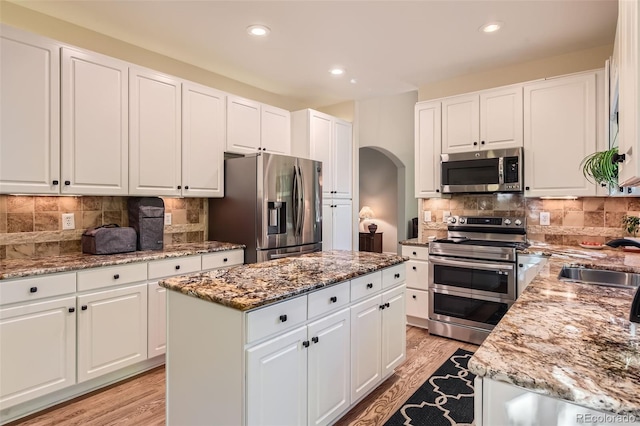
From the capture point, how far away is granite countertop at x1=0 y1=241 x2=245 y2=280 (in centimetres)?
209

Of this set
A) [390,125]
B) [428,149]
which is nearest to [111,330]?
[428,149]

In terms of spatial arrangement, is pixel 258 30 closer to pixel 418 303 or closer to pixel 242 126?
pixel 242 126

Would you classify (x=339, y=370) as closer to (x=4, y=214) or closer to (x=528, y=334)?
(x=528, y=334)

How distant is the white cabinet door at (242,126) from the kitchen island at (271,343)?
1.85 m

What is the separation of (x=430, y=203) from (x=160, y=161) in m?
2.93

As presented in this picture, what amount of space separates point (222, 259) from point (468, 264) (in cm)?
231

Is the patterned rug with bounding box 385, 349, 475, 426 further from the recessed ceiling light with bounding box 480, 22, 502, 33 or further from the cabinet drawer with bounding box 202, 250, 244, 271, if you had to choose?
Result: the recessed ceiling light with bounding box 480, 22, 502, 33

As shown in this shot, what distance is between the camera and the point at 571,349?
959 millimetres

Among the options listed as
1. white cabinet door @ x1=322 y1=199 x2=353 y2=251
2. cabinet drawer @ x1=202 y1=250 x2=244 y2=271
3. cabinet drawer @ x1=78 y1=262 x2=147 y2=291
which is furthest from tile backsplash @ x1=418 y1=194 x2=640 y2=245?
cabinet drawer @ x1=78 y1=262 x2=147 y2=291

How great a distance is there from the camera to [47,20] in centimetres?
269

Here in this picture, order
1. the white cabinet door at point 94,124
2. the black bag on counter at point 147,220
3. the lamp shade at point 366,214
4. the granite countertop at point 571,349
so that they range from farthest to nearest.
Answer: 1. the lamp shade at point 366,214
2. the black bag on counter at point 147,220
3. the white cabinet door at point 94,124
4. the granite countertop at point 571,349

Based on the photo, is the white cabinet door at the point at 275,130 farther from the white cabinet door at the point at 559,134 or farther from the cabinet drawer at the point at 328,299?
the white cabinet door at the point at 559,134

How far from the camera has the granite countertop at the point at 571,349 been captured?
2.49 ft

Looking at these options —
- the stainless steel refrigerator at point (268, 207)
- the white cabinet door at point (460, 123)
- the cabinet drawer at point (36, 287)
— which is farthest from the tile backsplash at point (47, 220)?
the white cabinet door at point (460, 123)
